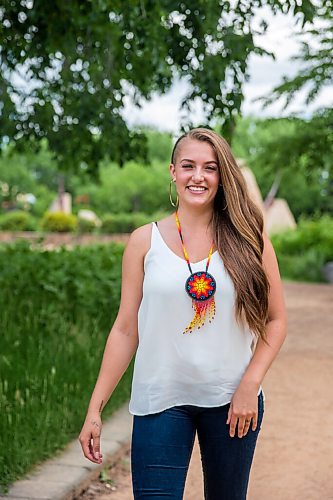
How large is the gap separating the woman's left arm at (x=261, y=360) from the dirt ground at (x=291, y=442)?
241 centimetres

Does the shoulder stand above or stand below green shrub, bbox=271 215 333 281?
below

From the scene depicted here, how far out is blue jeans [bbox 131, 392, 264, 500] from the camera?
285 centimetres

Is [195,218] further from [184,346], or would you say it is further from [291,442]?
[291,442]

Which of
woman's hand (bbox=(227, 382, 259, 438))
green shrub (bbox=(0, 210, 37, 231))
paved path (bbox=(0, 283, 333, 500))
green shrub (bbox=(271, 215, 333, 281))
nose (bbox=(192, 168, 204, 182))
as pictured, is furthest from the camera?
green shrub (bbox=(0, 210, 37, 231))

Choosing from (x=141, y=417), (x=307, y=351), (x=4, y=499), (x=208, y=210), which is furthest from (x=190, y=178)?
(x=307, y=351)

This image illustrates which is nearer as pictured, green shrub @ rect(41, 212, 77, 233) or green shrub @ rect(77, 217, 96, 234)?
green shrub @ rect(41, 212, 77, 233)

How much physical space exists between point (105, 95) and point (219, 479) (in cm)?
585

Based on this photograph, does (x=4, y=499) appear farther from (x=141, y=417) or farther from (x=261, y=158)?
(x=261, y=158)

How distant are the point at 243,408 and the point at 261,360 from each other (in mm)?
164

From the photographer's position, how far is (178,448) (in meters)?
2.87

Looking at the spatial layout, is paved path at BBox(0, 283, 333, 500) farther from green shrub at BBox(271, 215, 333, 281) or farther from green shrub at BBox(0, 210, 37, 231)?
green shrub at BBox(0, 210, 37, 231)

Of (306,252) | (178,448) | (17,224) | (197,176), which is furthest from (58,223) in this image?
(178,448)

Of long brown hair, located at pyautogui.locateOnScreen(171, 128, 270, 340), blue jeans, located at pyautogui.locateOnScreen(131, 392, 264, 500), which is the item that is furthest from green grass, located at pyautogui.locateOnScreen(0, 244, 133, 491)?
long brown hair, located at pyautogui.locateOnScreen(171, 128, 270, 340)

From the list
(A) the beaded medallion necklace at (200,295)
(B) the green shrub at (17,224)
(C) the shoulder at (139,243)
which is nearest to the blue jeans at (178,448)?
(A) the beaded medallion necklace at (200,295)
